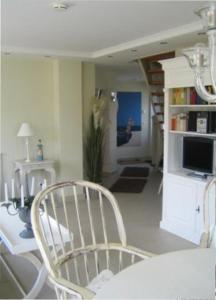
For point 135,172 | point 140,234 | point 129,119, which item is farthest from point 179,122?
point 129,119

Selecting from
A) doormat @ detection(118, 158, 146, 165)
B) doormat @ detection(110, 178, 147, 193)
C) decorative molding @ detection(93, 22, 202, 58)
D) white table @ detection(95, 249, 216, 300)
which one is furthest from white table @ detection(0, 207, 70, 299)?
doormat @ detection(118, 158, 146, 165)

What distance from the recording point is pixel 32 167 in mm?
5156

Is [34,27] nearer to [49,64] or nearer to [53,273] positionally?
[49,64]

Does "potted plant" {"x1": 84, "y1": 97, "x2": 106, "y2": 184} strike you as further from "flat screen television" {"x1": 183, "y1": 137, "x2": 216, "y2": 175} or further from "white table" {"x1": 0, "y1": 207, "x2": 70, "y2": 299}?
"white table" {"x1": 0, "y1": 207, "x2": 70, "y2": 299}

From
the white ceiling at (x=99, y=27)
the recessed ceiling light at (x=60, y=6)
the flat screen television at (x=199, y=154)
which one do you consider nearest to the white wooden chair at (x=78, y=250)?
the flat screen television at (x=199, y=154)

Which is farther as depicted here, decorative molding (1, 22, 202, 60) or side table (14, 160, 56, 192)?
side table (14, 160, 56, 192)

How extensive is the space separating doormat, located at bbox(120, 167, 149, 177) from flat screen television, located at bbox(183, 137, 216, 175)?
352 centimetres

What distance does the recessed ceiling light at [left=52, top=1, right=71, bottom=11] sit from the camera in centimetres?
274

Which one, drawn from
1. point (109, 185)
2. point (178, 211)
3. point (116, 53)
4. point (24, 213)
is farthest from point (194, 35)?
point (109, 185)

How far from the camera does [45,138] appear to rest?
566 cm

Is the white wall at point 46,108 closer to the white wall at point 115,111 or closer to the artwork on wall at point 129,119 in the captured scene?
the white wall at point 115,111

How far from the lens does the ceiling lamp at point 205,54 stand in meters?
1.36

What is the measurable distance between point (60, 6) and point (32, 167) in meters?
2.87

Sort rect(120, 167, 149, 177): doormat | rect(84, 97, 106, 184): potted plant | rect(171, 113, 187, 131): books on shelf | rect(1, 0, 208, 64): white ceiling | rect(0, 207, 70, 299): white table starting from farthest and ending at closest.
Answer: rect(120, 167, 149, 177): doormat, rect(84, 97, 106, 184): potted plant, rect(171, 113, 187, 131): books on shelf, rect(1, 0, 208, 64): white ceiling, rect(0, 207, 70, 299): white table
